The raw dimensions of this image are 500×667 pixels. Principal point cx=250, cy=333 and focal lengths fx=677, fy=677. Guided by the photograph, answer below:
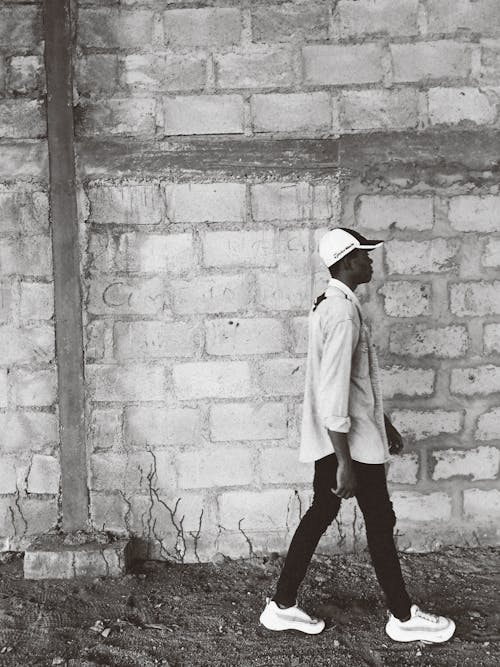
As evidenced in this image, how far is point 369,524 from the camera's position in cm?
259

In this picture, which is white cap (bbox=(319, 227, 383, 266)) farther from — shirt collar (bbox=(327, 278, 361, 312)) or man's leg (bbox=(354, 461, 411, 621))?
man's leg (bbox=(354, 461, 411, 621))

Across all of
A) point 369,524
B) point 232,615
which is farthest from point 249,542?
point 369,524

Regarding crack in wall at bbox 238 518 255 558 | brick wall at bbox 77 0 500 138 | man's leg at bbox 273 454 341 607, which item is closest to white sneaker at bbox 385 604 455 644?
man's leg at bbox 273 454 341 607

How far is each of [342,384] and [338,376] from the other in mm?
32

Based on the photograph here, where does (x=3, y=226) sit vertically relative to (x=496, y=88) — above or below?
below

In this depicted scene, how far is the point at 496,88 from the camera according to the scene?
3.26 metres

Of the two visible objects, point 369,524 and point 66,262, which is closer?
point 369,524

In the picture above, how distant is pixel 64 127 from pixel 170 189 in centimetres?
58

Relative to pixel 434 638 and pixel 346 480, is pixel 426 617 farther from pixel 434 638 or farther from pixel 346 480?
pixel 346 480

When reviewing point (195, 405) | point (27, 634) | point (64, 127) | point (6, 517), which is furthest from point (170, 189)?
point (27, 634)

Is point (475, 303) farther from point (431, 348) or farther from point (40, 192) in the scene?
point (40, 192)

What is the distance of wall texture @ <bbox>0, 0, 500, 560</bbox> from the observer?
322 cm

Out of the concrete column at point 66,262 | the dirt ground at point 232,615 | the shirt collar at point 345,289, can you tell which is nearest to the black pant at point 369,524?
the dirt ground at point 232,615

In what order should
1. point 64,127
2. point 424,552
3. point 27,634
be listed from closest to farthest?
point 27,634 → point 64,127 → point 424,552
